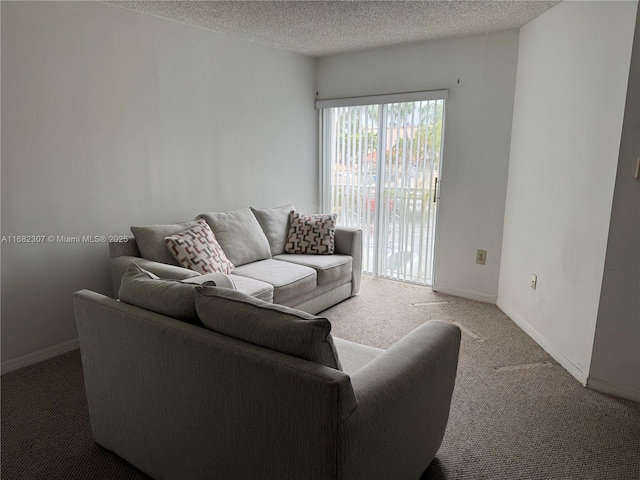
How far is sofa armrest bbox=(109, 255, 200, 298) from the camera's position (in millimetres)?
2544

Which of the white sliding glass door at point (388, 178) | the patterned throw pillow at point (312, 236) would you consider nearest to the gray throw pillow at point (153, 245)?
the patterned throw pillow at point (312, 236)

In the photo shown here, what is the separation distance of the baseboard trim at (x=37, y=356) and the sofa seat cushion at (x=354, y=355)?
79.8 inches

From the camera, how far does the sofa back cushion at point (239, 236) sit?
11.2 ft

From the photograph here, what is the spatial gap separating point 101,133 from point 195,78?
37.4 inches

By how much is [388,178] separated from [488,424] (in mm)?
2740

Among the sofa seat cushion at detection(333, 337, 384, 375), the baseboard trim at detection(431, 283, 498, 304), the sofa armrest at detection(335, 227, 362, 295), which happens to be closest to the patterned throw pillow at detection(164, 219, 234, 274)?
the sofa armrest at detection(335, 227, 362, 295)

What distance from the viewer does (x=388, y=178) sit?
14.6 ft

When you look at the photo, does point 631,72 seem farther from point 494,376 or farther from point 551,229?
point 494,376

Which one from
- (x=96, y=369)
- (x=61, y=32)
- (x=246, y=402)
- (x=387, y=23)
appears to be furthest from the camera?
(x=387, y=23)

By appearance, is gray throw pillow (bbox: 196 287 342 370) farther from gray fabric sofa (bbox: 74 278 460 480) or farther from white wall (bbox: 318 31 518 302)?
white wall (bbox: 318 31 518 302)

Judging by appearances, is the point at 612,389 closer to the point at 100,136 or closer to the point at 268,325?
the point at 268,325

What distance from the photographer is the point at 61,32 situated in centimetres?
269

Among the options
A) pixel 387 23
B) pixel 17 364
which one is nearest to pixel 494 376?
pixel 387 23

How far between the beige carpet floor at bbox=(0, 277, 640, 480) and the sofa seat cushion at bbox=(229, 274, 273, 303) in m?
0.72
